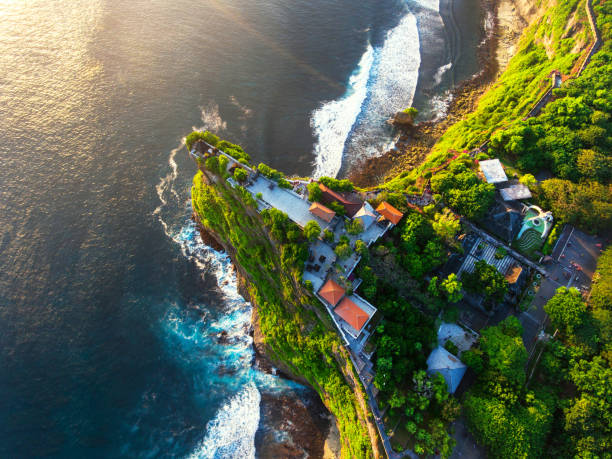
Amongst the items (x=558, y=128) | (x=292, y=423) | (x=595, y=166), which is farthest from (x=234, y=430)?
(x=558, y=128)

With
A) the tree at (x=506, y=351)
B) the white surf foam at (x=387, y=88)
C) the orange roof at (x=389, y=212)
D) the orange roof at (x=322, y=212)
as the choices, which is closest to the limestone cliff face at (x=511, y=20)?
the white surf foam at (x=387, y=88)

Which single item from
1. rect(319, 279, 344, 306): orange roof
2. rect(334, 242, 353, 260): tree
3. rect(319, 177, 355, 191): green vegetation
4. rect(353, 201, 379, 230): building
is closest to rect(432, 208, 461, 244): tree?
rect(353, 201, 379, 230): building

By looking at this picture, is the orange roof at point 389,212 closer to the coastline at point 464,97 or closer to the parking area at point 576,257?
the coastline at point 464,97

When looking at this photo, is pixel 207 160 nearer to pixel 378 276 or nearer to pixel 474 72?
pixel 378 276

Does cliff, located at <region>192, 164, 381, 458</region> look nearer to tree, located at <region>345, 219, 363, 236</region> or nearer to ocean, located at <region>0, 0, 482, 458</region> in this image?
ocean, located at <region>0, 0, 482, 458</region>

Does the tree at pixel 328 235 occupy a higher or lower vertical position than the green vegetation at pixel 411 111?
lower
